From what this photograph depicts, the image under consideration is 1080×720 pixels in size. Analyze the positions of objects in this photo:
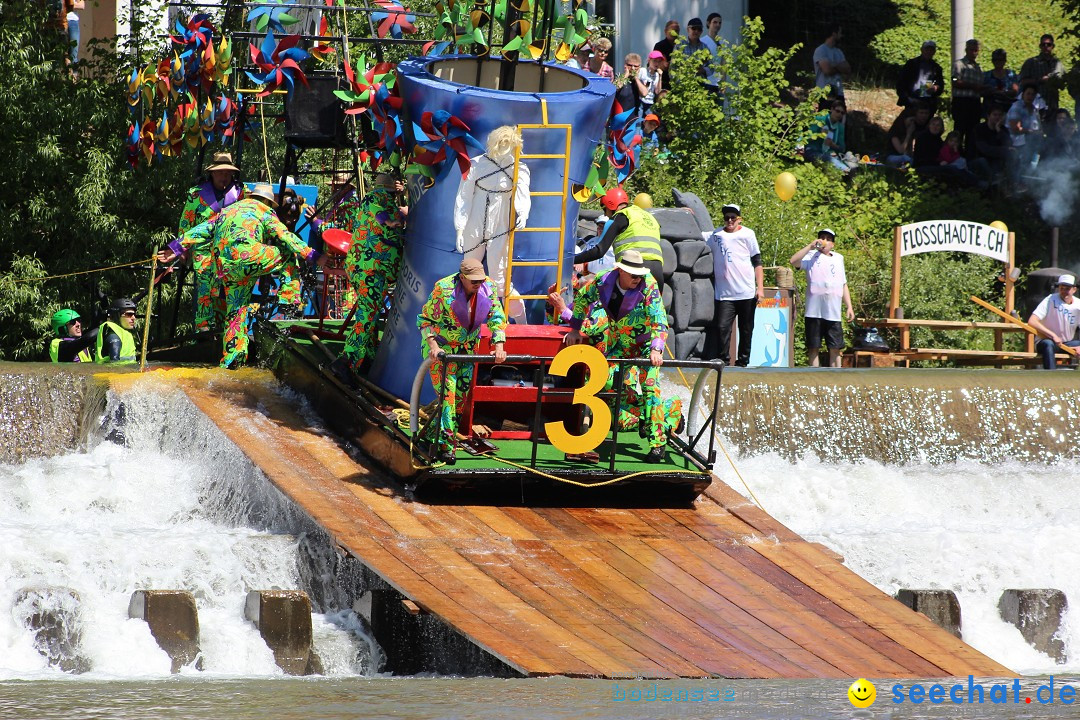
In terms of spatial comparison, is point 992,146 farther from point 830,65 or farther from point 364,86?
point 364,86

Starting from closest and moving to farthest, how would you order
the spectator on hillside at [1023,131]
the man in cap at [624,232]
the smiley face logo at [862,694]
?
the smiley face logo at [862,694] < the man in cap at [624,232] < the spectator on hillside at [1023,131]

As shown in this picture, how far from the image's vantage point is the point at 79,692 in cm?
823

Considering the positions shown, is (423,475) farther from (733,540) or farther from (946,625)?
(946,625)

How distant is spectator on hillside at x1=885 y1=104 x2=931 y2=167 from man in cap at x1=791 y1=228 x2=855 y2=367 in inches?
305

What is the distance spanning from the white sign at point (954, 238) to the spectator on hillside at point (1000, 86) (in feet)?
18.4

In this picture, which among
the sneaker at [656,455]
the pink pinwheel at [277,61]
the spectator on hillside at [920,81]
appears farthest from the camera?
the spectator on hillside at [920,81]

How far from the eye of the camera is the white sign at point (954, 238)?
20062 mm

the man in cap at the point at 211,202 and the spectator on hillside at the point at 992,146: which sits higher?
the spectator on hillside at the point at 992,146

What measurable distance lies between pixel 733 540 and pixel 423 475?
6.96 feet

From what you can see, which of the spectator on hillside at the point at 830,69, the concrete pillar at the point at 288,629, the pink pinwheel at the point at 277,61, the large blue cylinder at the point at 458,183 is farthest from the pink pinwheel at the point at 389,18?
the spectator on hillside at the point at 830,69

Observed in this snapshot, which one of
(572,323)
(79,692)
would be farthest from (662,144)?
(79,692)

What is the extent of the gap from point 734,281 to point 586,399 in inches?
263

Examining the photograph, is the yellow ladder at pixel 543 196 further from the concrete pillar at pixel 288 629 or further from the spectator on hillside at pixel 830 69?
the spectator on hillside at pixel 830 69

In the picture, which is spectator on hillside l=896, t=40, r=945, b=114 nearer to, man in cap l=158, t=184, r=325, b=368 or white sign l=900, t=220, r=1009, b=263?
white sign l=900, t=220, r=1009, b=263
